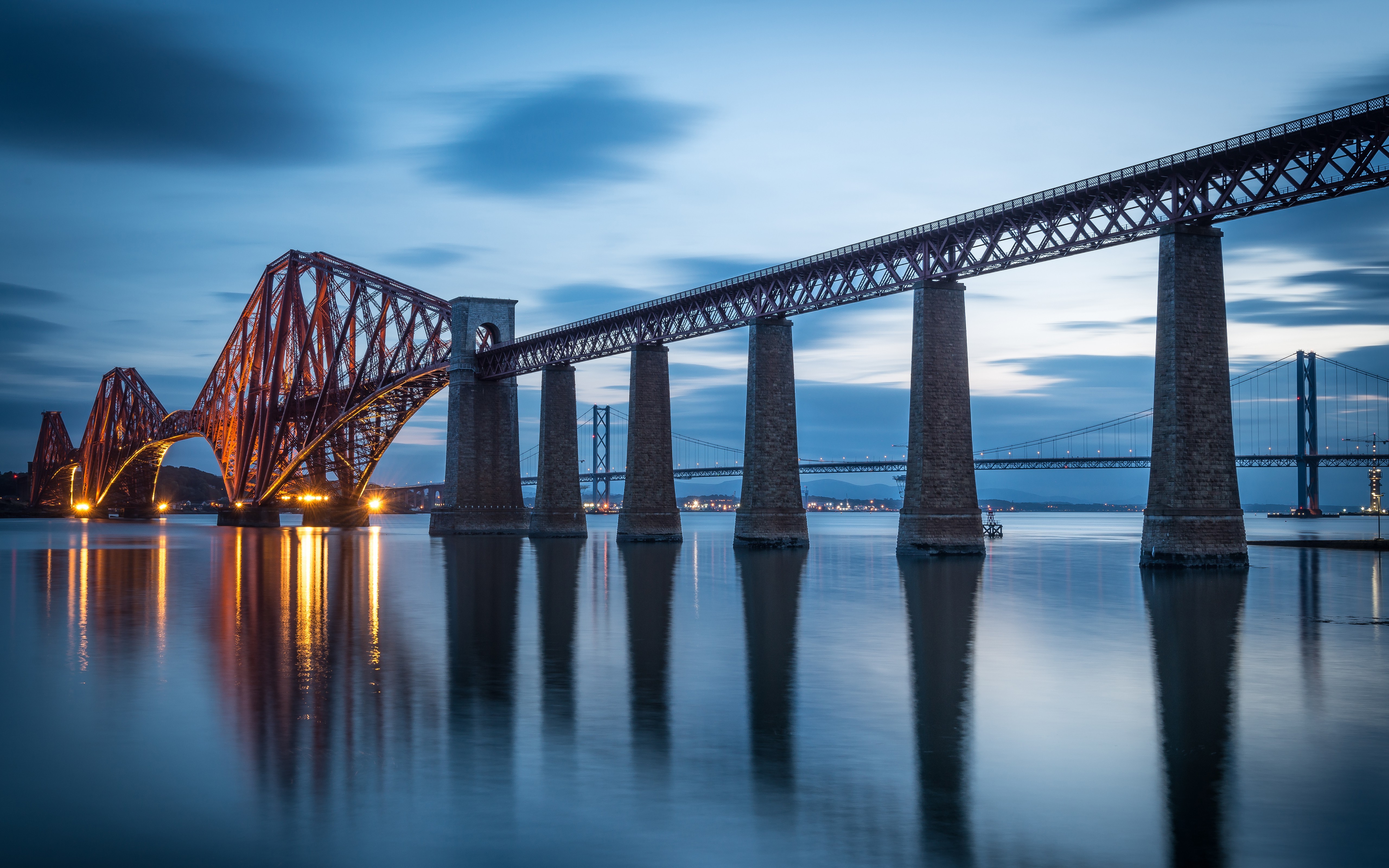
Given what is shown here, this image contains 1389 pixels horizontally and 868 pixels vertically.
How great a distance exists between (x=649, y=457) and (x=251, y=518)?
60867mm

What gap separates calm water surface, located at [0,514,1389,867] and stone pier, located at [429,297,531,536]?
170 ft

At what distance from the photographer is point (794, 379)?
60.5m

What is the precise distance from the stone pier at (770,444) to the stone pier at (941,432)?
9.37 metres

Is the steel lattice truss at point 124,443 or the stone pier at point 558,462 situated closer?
the stone pier at point 558,462

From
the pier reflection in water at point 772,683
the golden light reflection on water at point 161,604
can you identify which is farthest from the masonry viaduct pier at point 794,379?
the golden light reflection on water at point 161,604

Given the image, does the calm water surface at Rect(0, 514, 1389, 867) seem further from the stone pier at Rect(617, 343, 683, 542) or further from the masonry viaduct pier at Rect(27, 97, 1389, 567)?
the stone pier at Rect(617, 343, 683, 542)

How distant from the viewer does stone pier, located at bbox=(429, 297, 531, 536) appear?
8250cm

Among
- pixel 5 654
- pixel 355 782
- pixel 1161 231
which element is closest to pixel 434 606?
pixel 5 654

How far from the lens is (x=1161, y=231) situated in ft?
127

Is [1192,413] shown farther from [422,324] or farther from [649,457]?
[422,324]

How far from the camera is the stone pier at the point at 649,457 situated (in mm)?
65562

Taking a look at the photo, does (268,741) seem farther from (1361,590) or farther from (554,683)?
(1361,590)

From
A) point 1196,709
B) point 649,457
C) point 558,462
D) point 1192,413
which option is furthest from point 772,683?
point 558,462

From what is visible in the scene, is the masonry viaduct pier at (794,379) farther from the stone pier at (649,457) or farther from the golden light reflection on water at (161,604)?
the golden light reflection on water at (161,604)
